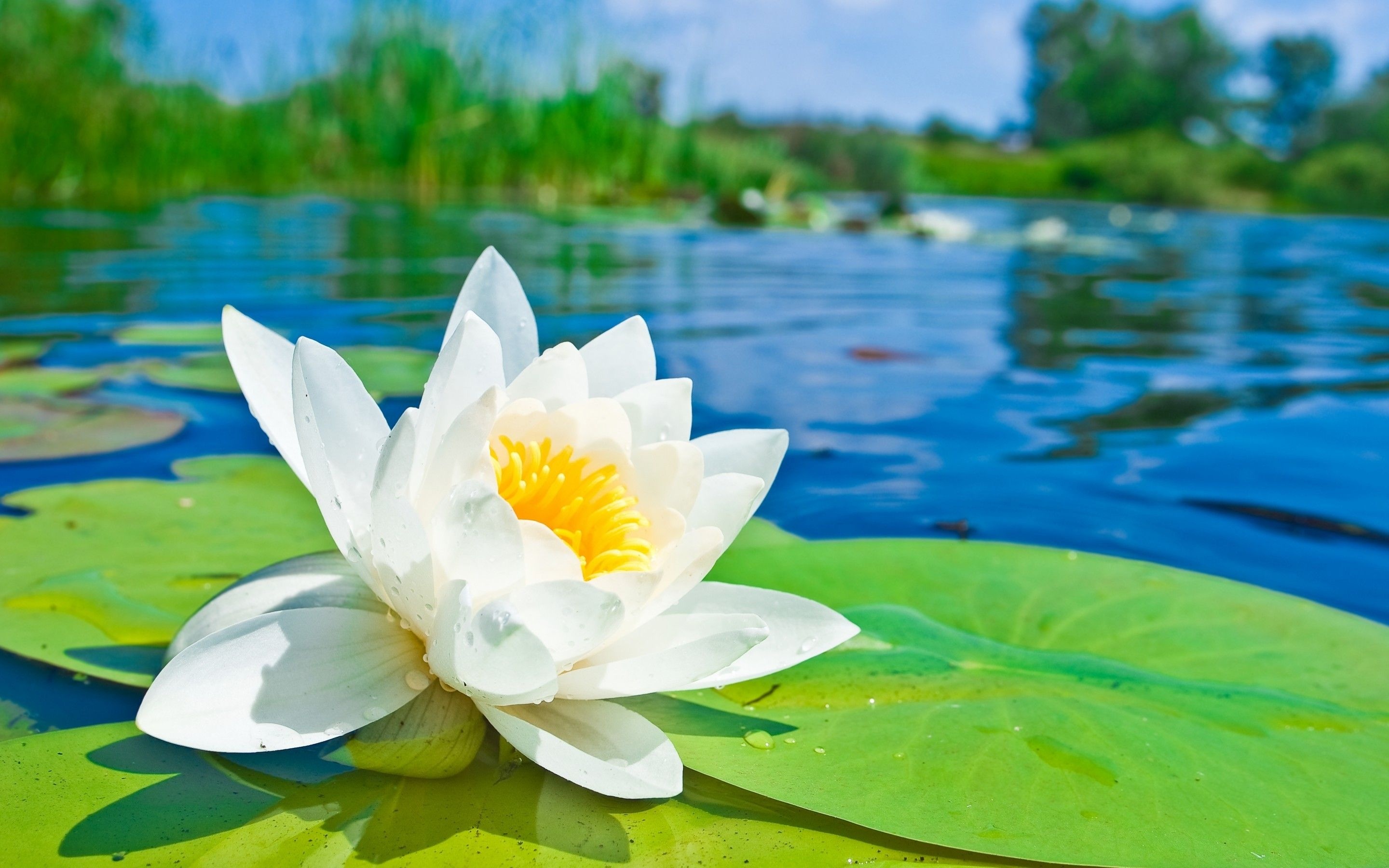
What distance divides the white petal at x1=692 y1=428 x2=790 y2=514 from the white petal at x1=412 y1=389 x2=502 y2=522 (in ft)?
0.78

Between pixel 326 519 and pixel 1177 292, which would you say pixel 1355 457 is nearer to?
pixel 326 519

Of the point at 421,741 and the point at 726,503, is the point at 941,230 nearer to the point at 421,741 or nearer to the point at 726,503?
the point at 726,503

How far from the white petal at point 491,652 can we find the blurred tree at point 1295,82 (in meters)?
53.5

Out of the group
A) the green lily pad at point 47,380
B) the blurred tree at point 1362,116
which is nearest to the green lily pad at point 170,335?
the green lily pad at point 47,380

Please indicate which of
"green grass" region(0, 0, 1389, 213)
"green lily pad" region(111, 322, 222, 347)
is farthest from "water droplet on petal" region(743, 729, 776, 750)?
"green grass" region(0, 0, 1389, 213)

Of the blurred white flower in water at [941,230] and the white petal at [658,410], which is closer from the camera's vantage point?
the white petal at [658,410]

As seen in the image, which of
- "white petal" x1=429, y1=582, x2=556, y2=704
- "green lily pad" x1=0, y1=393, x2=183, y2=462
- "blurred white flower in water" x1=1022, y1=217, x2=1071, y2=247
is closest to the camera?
"white petal" x1=429, y1=582, x2=556, y2=704

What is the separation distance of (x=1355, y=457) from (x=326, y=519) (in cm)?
218

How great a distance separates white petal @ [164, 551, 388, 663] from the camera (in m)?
0.82

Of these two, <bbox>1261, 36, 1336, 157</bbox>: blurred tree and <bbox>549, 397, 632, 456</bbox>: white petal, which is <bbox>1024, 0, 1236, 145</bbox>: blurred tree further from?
<bbox>549, 397, 632, 456</bbox>: white petal

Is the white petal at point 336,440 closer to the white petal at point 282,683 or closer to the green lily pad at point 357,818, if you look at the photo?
the white petal at point 282,683

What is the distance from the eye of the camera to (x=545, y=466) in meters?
0.83

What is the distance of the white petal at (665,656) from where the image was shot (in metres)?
0.73

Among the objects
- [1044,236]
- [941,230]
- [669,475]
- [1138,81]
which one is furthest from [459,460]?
[1138,81]
